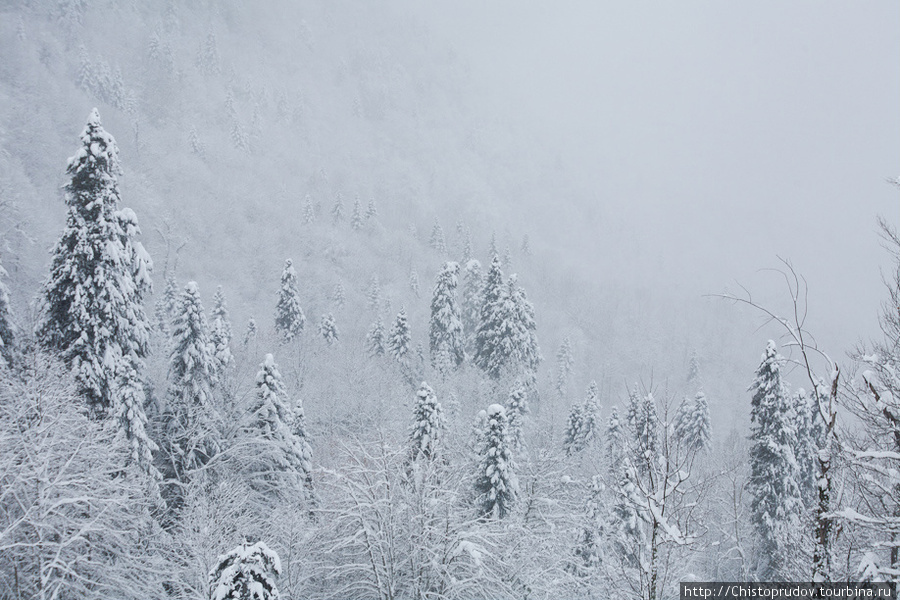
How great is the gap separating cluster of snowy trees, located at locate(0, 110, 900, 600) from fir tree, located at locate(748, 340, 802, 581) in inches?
4.5

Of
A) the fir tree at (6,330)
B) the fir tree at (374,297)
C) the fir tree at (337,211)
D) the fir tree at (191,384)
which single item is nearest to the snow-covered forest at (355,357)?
the fir tree at (191,384)

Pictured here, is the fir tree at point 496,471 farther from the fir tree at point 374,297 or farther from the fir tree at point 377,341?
the fir tree at point 374,297

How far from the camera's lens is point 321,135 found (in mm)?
124062

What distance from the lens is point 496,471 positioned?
659 inches

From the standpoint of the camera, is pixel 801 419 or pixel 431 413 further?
pixel 801 419

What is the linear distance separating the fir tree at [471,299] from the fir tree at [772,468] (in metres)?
23.6

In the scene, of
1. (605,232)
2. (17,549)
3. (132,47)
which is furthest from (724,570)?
(132,47)

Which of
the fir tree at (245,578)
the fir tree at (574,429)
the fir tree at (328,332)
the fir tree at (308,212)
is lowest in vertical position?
the fir tree at (245,578)

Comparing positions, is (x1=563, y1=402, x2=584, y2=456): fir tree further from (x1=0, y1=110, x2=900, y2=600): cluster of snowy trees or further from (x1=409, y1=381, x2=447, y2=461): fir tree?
(x1=409, y1=381, x2=447, y2=461): fir tree

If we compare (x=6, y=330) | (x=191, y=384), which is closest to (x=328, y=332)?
(x=191, y=384)

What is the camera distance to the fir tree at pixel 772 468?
23906 mm

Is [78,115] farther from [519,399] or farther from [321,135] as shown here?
[519,399]

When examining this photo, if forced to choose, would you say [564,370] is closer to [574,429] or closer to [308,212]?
[574,429]

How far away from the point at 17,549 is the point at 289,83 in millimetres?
147440
